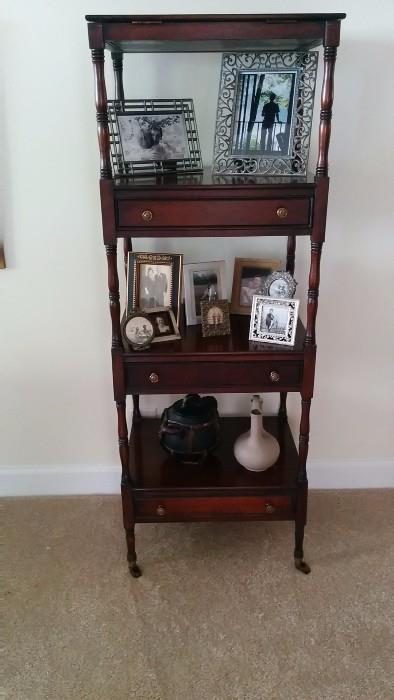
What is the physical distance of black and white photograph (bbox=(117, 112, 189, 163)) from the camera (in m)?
1.63

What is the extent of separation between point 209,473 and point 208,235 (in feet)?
2.56

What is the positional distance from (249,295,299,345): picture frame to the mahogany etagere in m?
0.04

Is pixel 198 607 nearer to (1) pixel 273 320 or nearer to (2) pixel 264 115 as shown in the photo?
(1) pixel 273 320

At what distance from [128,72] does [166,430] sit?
1112mm

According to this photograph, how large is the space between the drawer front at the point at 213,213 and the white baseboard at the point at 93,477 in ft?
3.58

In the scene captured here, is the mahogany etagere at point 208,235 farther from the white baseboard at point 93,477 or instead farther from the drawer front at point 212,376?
the white baseboard at point 93,477

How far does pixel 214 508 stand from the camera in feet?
6.18

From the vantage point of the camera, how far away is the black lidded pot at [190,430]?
191cm

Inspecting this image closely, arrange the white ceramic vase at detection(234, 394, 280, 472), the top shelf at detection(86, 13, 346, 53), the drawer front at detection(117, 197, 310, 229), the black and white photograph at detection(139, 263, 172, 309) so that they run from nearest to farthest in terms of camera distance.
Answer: the top shelf at detection(86, 13, 346, 53) → the drawer front at detection(117, 197, 310, 229) → the black and white photograph at detection(139, 263, 172, 309) → the white ceramic vase at detection(234, 394, 280, 472)

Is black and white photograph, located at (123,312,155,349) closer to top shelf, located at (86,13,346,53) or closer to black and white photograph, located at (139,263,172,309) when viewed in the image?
black and white photograph, located at (139,263,172,309)

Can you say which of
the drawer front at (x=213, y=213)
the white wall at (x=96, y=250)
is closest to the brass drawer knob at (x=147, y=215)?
the drawer front at (x=213, y=213)

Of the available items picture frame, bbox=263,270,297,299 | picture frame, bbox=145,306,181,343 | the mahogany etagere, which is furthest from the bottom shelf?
picture frame, bbox=263,270,297,299

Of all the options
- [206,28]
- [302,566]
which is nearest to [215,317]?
[206,28]

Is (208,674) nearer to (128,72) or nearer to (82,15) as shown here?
(128,72)
